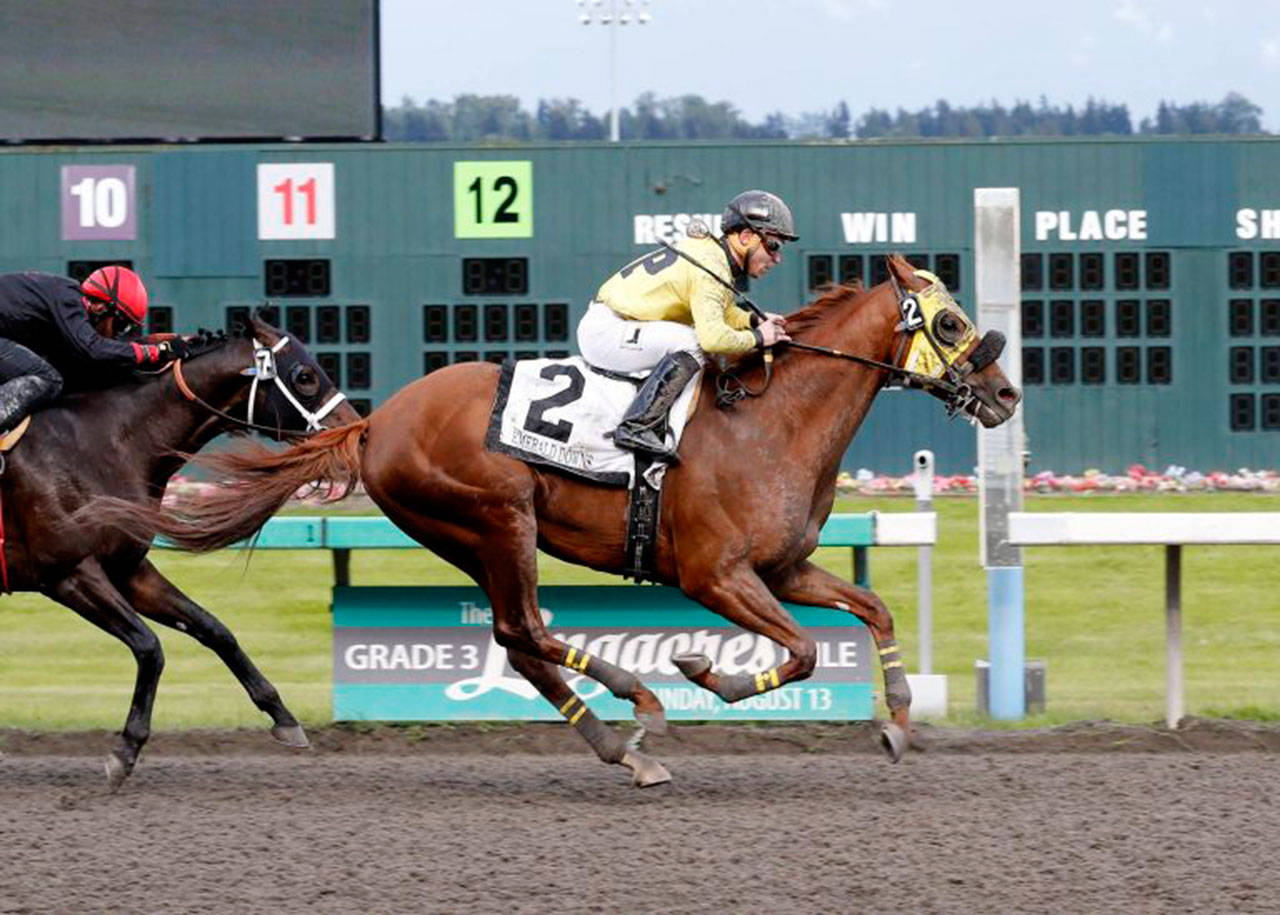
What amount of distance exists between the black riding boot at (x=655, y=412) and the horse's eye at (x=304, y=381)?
137 cm

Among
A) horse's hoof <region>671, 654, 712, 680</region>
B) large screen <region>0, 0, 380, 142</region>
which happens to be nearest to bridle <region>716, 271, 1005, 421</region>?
horse's hoof <region>671, 654, 712, 680</region>

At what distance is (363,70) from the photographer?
49.4 ft

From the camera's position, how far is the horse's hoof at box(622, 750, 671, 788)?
22.2 ft

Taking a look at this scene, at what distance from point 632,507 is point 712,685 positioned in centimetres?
66

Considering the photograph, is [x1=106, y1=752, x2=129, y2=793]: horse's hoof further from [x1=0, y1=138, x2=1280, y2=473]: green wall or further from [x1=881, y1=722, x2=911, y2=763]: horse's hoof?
[x1=0, y1=138, x2=1280, y2=473]: green wall

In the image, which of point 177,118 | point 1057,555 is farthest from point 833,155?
point 177,118

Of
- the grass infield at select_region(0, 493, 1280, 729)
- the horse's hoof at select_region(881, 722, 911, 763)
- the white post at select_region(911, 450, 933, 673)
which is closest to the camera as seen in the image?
the horse's hoof at select_region(881, 722, 911, 763)

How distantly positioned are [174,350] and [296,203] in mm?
8814

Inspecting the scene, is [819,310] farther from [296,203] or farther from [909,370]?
[296,203]

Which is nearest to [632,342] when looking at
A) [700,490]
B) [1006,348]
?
[700,490]

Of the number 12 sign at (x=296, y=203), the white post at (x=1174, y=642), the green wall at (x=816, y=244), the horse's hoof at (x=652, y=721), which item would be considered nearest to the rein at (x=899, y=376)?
the horse's hoof at (x=652, y=721)

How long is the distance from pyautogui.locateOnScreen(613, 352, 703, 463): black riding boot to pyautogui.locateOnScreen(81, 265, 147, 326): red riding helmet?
200cm

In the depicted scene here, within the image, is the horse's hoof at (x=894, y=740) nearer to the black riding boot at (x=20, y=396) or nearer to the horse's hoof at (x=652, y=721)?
the horse's hoof at (x=652, y=721)

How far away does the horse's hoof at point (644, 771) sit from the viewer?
6.78 m
